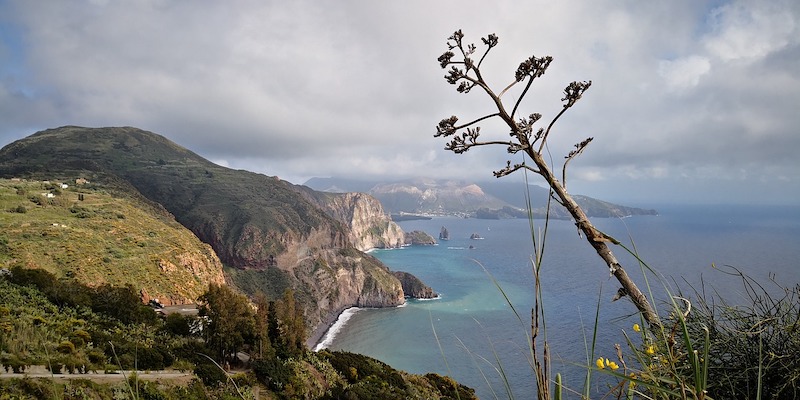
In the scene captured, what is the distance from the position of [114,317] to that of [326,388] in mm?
14931

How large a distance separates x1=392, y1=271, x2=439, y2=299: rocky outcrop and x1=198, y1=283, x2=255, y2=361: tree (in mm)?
74515

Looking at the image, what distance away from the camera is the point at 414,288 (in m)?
106

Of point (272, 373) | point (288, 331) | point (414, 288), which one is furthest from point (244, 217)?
point (272, 373)

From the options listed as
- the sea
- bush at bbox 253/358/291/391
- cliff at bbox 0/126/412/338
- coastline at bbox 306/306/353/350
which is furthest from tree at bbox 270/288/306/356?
cliff at bbox 0/126/412/338

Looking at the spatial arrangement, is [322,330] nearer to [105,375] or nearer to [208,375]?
[208,375]

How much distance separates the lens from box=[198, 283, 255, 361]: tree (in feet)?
93.4

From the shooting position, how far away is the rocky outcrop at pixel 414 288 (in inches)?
4021

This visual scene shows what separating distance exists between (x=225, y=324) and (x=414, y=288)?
3156 inches

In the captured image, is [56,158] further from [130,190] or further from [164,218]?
[164,218]

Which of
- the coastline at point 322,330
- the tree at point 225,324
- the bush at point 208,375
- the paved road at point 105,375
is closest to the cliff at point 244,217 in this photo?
the coastline at point 322,330

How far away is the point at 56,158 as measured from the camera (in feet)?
324

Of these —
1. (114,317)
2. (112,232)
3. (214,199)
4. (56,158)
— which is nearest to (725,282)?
(114,317)

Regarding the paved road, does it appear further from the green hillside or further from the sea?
the green hillside

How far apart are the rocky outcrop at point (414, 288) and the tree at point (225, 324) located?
244 ft
